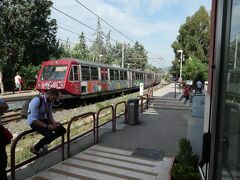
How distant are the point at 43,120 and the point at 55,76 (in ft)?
33.4

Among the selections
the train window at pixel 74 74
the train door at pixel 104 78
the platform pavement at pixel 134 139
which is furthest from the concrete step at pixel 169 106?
the train window at pixel 74 74

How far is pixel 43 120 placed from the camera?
5762mm

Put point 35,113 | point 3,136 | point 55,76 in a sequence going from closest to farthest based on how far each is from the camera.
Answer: point 3,136, point 35,113, point 55,76

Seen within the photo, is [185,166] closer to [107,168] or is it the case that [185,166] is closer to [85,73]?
[107,168]

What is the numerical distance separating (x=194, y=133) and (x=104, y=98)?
52.4 feet

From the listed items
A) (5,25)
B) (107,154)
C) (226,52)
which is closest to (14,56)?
(5,25)

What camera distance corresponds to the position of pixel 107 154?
21.4ft

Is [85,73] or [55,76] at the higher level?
[85,73]

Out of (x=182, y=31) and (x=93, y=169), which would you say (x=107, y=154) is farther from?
(x=182, y=31)

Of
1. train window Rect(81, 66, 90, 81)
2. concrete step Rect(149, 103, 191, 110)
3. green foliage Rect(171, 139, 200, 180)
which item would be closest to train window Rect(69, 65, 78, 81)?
train window Rect(81, 66, 90, 81)

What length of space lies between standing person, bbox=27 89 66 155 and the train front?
29.8 ft

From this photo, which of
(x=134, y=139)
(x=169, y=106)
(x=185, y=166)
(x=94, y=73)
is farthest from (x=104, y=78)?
(x=185, y=166)

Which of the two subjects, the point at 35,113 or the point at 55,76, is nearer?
the point at 35,113

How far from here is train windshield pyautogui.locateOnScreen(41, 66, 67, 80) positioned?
50.2 feet
